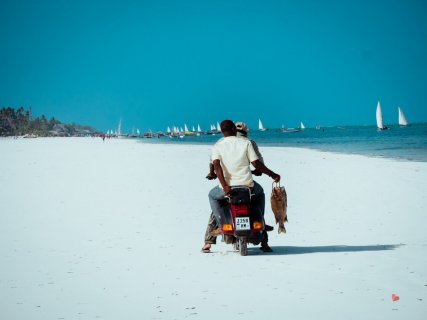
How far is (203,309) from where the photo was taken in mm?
4820

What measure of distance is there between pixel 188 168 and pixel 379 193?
898cm

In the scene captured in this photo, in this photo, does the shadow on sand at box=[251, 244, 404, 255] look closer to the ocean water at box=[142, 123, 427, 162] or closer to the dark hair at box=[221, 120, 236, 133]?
the dark hair at box=[221, 120, 236, 133]

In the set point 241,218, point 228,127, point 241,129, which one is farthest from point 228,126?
point 241,218

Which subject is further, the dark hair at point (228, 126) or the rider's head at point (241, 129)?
the rider's head at point (241, 129)

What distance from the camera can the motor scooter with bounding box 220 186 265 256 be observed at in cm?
683

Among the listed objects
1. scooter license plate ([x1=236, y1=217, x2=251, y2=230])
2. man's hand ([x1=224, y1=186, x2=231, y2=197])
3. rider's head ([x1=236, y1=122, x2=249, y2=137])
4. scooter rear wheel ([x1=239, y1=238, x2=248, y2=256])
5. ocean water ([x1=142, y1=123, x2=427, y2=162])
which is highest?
rider's head ([x1=236, y1=122, x2=249, y2=137])

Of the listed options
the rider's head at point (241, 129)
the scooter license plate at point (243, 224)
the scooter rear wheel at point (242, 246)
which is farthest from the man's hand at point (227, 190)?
the rider's head at point (241, 129)

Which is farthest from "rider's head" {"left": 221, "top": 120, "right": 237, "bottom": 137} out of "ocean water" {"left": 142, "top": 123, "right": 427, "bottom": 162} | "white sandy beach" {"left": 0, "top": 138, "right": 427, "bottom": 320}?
"ocean water" {"left": 142, "top": 123, "right": 427, "bottom": 162}

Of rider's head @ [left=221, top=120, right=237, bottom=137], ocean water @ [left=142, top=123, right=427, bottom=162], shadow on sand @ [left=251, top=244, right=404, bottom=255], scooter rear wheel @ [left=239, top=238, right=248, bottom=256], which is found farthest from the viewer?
ocean water @ [left=142, top=123, right=427, bottom=162]

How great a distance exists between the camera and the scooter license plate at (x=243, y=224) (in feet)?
22.4

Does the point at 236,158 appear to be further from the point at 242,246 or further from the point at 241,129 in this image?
the point at 242,246

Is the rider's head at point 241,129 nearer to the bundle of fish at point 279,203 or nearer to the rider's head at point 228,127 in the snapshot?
the rider's head at point 228,127

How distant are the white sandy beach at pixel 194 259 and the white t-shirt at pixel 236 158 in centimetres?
96

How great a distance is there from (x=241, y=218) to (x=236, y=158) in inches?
27.8
